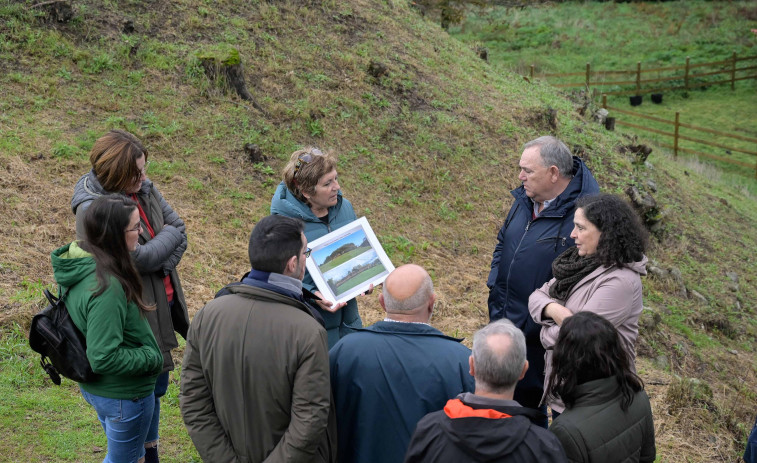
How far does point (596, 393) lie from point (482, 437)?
2.24 feet

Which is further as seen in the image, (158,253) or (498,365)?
(158,253)

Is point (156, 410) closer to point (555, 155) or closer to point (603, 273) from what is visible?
point (603, 273)

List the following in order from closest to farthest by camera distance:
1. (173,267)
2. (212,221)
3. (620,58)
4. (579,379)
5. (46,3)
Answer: (579,379) < (173,267) < (212,221) < (46,3) < (620,58)

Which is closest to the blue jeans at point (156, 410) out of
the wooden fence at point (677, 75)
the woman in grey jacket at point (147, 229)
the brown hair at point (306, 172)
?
the woman in grey jacket at point (147, 229)

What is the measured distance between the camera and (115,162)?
12.7ft

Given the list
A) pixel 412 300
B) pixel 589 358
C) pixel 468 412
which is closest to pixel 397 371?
pixel 412 300

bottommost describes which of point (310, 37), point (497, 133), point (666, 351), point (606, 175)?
point (666, 351)

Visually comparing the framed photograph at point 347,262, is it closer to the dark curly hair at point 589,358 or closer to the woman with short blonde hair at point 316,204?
the woman with short blonde hair at point 316,204

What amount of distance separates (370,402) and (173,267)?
5.57 feet

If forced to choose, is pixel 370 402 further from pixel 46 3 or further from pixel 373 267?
pixel 46 3

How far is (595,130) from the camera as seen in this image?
561 inches

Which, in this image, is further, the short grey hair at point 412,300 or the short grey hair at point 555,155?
the short grey hair at point 555,155

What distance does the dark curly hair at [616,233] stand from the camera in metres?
3.39

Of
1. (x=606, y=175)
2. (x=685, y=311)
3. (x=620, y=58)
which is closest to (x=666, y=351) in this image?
(x=685, y=311)
